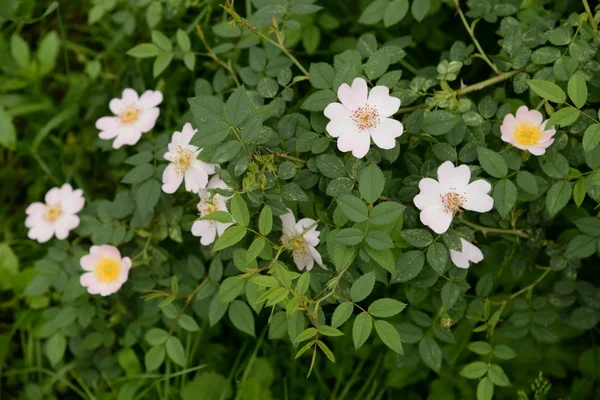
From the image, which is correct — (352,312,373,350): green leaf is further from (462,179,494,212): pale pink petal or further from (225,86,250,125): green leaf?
(225,86,250,125): green leaf

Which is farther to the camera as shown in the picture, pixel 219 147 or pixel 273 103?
pixel 273 103

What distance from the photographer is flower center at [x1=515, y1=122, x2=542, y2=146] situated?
1.32 metres

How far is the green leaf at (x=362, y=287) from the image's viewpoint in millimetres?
1175

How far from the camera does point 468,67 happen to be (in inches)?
70.0

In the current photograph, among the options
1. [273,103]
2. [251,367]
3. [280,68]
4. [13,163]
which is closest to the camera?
[273,103]

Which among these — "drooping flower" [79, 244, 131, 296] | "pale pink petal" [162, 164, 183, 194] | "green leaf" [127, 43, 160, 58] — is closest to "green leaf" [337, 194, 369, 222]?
"pale pink petal" [162, 164, 183, 194]

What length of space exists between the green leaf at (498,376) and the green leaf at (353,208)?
571mm

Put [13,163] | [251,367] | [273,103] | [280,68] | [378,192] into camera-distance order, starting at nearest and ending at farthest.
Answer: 1. [378,192]
2. [273,103]
3. [280,68]
4. [251,367]
5. [13,163]

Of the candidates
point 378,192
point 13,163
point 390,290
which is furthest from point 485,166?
point 13,163

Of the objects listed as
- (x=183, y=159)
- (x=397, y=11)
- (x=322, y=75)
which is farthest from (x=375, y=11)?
(x=183, y=159)

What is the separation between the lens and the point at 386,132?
127 centimetres

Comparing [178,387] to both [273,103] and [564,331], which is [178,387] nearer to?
[273,103]

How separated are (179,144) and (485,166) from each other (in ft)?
2.33

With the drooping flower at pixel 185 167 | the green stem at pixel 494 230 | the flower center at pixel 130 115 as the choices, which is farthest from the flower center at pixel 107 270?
the green stem at pixel 494 230
